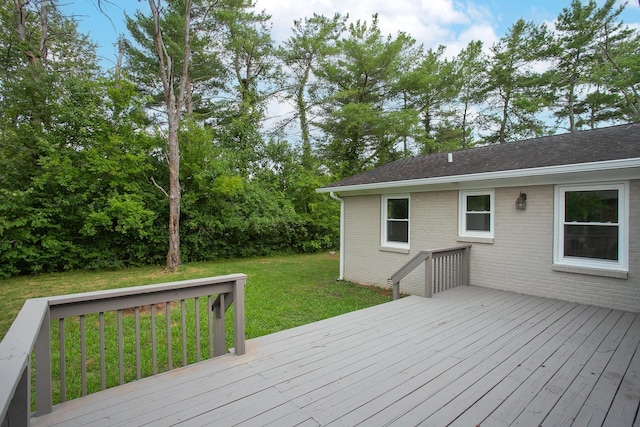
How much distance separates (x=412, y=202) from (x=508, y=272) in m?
2.37

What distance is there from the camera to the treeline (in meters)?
9.08

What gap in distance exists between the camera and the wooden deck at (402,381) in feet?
6.64

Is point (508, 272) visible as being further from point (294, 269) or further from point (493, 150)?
point (294, 269)

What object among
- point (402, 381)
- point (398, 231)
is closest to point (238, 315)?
point (402, 381)

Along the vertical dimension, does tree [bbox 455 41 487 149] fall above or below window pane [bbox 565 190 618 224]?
above

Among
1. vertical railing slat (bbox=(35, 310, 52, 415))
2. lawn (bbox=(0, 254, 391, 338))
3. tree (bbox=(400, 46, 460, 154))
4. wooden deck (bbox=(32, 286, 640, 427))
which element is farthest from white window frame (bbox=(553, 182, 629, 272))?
tree (bbox=(400, 46, 460, 154))

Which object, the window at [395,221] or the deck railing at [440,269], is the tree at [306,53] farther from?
the deck railing at [440,269]

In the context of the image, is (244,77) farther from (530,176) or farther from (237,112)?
(530,176)

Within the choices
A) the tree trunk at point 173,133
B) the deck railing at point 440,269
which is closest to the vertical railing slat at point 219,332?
the deck railing at point 440,269

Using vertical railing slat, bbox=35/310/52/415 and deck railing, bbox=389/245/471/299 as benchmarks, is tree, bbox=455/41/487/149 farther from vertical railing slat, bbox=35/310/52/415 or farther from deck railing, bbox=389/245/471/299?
vertical railing slat, bbox=35/310/52/415

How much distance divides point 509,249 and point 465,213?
1037mm

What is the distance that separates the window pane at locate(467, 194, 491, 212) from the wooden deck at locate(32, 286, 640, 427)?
8.17 feet

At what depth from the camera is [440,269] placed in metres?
5.54

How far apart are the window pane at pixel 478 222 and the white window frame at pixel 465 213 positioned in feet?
0.18
